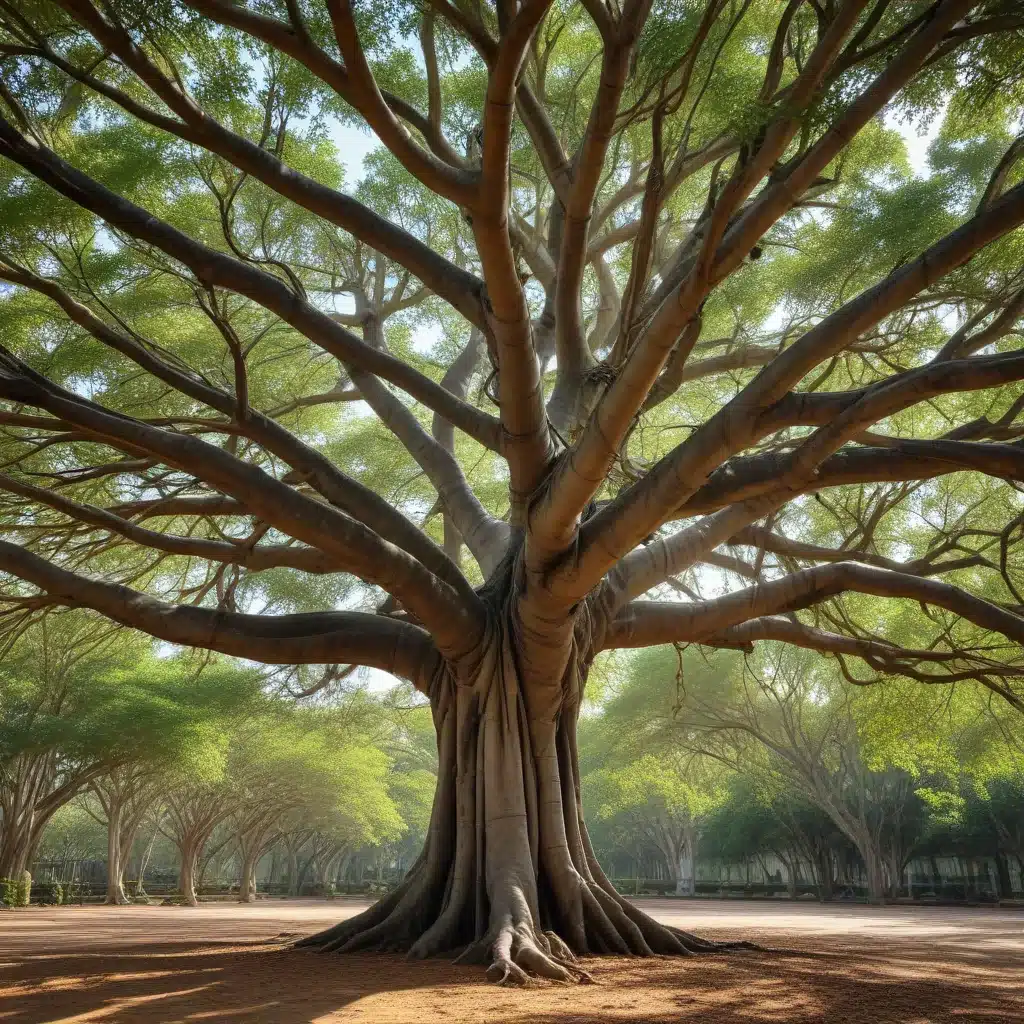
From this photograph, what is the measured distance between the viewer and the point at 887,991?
441 centimetres

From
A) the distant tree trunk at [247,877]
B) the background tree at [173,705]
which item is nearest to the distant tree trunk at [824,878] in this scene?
the distant tree trunk at [247,877]

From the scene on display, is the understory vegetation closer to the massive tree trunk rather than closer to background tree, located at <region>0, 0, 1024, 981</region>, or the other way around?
background tree, located at <region>0, 0, 1024, 981</region>

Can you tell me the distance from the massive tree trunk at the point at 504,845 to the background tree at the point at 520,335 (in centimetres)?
3

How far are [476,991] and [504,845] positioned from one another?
1.89 m

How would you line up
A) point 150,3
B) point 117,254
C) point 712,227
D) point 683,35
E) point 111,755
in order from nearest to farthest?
point 712,227 < point 150,3 < point 683,35 < point 117,254 < point 111,755

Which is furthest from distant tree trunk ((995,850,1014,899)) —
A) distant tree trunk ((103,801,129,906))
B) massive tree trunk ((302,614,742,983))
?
distant tree trunk ((103,801,129,906))

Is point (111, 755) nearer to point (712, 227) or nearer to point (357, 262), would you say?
point (357, 262)

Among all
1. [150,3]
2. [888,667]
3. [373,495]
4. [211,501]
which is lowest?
[888,667]

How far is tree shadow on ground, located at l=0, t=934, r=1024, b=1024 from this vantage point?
11.5 ft

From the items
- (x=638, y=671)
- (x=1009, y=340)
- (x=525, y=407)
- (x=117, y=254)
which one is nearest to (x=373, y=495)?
(x=525, y=407)

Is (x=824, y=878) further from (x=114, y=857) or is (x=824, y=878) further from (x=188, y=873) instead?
(x=114, y=857)

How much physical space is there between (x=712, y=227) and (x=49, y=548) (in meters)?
6.68

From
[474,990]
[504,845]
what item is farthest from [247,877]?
[474,990]

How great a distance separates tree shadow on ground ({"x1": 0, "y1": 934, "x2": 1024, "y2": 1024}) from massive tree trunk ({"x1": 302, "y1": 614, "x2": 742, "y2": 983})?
421 mm
